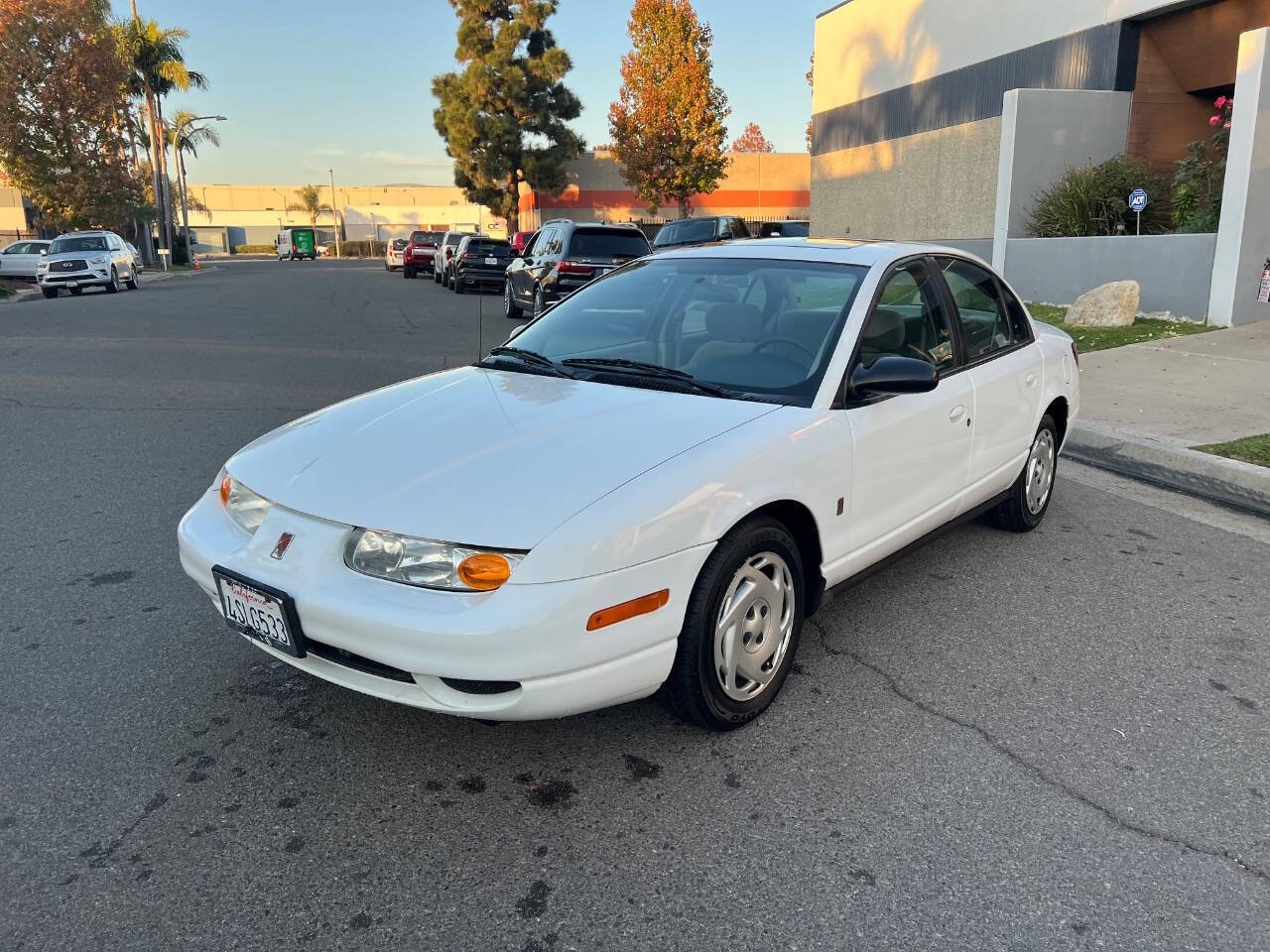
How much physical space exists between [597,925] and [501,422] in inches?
66.2

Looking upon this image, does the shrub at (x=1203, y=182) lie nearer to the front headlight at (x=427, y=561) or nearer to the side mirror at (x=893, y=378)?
the side mirror at (x=893, y=378)

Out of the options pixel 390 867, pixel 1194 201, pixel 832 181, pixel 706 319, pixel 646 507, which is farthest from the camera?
pixel 832 181

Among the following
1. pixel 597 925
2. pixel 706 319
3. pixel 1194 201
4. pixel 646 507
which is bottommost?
pixel 597 925

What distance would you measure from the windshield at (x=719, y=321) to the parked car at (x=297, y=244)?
239 ft

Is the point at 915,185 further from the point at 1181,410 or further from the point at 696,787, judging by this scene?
the point at 696,787

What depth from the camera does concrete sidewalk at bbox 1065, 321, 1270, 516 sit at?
250 inches

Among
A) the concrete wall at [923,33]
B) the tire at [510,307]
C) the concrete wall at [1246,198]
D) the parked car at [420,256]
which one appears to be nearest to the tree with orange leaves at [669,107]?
the parked car at [420,256]

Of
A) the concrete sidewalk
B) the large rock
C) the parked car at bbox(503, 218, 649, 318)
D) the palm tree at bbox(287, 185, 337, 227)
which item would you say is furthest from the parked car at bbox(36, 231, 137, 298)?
the palm tree at bbox(287, 185, 337, 227)

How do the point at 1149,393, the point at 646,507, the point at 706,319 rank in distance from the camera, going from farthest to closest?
1. the point at 1149,393
2. the point at 706,319
3. the point at 646,507

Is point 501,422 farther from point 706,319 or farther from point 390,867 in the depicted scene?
point 390,867

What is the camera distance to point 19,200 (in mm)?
65625

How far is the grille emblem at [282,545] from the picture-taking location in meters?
2.94

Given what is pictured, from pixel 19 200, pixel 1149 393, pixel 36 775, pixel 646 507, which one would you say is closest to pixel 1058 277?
pixel 1149 393

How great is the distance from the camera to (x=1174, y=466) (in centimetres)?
665
